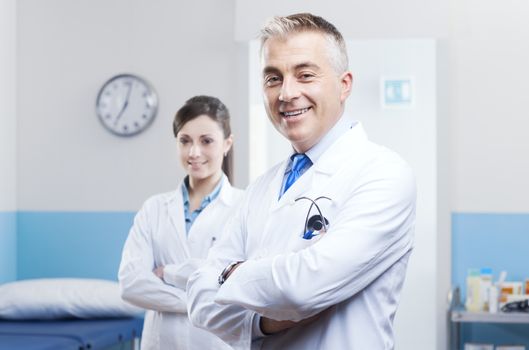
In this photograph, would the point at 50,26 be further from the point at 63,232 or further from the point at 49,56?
the point at 63,232

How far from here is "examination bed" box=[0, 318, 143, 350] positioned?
3129mm

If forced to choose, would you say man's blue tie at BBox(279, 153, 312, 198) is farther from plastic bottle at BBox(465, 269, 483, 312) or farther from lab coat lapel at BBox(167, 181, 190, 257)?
plastic bottle at BBox(465, 269, 483, 312)

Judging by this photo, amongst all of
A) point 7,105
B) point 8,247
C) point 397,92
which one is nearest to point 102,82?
point 7,105

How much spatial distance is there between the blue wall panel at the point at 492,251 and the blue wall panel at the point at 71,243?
5.33 feet

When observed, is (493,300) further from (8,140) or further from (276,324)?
(8,140)

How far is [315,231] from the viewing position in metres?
1.46

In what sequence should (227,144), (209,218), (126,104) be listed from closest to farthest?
1. (209,218)
2. (227,144)
3. (126,104)

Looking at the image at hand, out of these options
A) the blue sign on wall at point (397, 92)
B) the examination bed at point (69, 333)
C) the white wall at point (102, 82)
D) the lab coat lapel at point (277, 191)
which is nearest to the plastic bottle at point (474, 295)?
the blue sign on wall at point (397, 92)

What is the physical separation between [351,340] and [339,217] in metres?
0.21

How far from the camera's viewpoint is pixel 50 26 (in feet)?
14.4

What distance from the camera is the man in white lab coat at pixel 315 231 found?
137 cm

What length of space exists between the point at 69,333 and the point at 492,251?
190 cm

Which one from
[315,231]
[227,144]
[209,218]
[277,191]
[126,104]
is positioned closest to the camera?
[315,231]

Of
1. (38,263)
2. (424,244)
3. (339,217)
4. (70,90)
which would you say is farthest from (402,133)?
(339,217)
